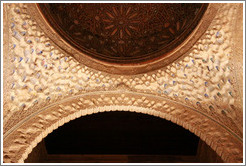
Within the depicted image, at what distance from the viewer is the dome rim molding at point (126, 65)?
2796 millimetres

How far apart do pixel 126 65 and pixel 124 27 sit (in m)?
0.63

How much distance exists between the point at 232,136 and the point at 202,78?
737 mm


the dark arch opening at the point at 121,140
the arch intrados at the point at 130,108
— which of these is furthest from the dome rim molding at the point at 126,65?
the dark arch opening at the point at 121,140

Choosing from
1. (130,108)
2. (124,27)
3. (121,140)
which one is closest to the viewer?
(130,108)

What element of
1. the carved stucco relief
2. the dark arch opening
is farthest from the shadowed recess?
the carved stucco relief

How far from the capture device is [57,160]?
4.25m

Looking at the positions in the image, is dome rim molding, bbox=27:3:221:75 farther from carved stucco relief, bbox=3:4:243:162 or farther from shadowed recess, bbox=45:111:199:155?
shadowed recess, bbox=45:111:199:155

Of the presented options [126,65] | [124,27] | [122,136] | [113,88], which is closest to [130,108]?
[113,88]

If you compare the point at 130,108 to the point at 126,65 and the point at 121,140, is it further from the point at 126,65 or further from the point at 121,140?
the point at 121,140

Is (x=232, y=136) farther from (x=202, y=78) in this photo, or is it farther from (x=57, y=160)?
(x=57, y=160)

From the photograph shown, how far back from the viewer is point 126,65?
3152 millimetres

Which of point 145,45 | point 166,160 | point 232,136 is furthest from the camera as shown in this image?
point 166,160

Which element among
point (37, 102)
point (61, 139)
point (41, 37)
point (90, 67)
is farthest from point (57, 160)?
point (41, 37)

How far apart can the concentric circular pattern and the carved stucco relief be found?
25 centimetres
